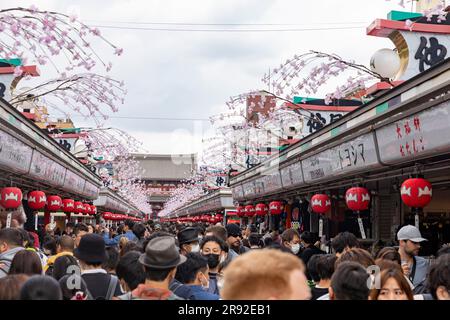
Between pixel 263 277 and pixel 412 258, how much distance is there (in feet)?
17.0

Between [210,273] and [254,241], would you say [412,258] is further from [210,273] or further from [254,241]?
[254,241]

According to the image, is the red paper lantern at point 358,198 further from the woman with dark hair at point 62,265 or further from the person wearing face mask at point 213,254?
the woman with dark hair at point 62,265

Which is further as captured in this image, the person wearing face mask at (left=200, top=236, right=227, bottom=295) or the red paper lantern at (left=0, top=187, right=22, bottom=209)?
the red paper lantern at (left=0, top=187, right=22, bottom=209)

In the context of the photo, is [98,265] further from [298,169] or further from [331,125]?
[298,169]

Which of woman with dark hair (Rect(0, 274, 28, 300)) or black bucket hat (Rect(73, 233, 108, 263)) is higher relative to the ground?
black bucket hat (Rect(73, 233, 108, 263))

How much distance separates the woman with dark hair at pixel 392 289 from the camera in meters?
4.71

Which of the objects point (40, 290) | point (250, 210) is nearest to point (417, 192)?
point (40, 290)

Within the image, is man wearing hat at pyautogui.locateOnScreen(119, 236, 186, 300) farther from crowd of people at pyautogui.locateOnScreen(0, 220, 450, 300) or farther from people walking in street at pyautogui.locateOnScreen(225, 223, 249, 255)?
people walking in street at pyautogui.locateOnScreen(225, 223, 249, 255)

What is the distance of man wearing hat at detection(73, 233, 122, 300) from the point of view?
5.72 meters

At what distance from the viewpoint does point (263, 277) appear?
108 inches

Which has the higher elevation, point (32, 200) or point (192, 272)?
point (32, 200)

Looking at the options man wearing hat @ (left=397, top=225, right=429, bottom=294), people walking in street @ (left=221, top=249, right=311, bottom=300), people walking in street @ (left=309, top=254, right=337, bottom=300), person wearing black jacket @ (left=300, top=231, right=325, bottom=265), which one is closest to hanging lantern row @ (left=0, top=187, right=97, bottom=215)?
person wearing black jacket @ (left=300, top=231, right=325, bottom=265)

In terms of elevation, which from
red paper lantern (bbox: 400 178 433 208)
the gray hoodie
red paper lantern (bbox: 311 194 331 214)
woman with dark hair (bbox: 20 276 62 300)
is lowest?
woman with dark hair (bbox: 20 276 62 300)

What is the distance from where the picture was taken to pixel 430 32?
1227 centimetres
